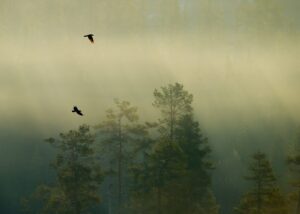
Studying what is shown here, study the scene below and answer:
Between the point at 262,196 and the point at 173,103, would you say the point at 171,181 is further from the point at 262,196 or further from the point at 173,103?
the point at 173,103

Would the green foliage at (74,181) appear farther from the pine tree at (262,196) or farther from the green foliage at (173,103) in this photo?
the pine tree at (262,196)

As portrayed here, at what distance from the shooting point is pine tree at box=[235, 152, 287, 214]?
44.1 metres

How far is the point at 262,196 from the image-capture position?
148 feet

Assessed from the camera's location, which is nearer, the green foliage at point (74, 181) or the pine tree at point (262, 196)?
the pine tree at point (262, 196)

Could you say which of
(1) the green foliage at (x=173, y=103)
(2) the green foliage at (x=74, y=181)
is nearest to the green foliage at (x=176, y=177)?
(1) the green foliage at (x=173, y=103)

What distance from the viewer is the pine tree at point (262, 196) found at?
1735 inches

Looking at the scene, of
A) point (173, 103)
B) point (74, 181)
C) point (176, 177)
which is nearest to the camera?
point (176, 177)

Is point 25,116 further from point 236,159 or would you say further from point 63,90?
point 63,90

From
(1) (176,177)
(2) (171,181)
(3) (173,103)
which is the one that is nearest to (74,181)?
(2) (171,181)

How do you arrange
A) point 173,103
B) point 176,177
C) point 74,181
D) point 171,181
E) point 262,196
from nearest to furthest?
point 262,196 → point 176,177 → point 171,181 → point 74,181 → point 173,103

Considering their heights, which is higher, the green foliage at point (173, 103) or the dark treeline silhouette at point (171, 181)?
the green foliage at point (173, 103)

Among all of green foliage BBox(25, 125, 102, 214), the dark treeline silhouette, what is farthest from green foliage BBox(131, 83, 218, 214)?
green foliage BBox(25, 125, 102, 214)

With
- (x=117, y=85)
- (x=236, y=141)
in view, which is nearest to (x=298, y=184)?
(x=236, y=141)

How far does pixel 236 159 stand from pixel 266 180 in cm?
6015
